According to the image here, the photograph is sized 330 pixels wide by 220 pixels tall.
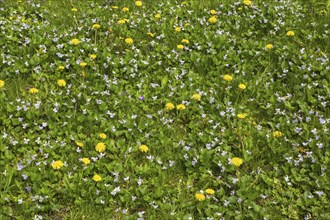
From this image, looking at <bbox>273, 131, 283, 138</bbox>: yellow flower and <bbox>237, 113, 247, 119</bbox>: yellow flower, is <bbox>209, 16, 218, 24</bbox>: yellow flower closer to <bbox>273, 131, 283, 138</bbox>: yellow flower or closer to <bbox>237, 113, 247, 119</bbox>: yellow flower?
<bbox>237, 113, 247, 119</bbox>: yellow flower

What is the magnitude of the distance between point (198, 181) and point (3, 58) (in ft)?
8.54

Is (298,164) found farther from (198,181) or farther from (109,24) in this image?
(109,24)

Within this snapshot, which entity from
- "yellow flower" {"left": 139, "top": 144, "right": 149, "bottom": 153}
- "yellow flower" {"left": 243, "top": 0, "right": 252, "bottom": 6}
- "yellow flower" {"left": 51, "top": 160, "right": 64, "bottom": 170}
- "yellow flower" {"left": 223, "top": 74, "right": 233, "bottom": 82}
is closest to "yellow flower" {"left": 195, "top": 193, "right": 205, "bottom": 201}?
"yellow flower" {"left": 139, "top": 144, "right": 149, "bottom": 153}

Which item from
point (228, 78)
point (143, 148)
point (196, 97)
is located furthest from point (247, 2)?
point (143, 148)

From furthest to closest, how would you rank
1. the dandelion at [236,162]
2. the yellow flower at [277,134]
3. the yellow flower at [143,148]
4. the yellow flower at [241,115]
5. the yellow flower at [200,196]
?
the yellow flower at [241,115], the yellow flower at [277,134], the yellow flower at [143,148], the dandelion at [236,162], the yellow flower at [200,196]

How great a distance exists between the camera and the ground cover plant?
3.61m

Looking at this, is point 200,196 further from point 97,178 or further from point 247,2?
point 247,2

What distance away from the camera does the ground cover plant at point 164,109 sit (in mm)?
3605

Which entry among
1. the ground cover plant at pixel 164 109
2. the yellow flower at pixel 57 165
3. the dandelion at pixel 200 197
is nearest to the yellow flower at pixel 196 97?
the ground cover plant at pixel 164 109

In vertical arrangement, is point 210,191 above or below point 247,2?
below

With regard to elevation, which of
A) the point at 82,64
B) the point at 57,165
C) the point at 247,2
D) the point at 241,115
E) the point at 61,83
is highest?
the point at 247,2

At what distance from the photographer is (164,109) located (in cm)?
446

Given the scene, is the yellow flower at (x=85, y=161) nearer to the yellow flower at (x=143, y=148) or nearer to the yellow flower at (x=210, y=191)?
the yellow flower at (x=143, y=148)

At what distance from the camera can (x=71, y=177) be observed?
3.68 m
